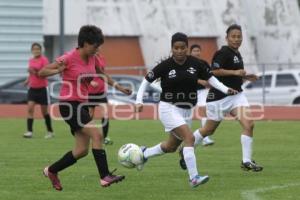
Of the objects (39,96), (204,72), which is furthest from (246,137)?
(39,96)

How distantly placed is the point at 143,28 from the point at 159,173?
3374cm

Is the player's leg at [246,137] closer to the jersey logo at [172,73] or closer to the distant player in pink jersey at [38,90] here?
the jersey logo at [172,73]

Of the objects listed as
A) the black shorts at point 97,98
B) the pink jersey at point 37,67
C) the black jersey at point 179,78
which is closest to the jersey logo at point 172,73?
the black jersey at point 179,78

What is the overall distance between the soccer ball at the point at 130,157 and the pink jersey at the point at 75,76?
5.11 ft

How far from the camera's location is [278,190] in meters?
11.0

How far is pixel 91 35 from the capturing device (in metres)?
10.8

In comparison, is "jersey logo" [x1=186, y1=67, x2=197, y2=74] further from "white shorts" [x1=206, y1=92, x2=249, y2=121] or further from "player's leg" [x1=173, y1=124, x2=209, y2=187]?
"white shorts" [x1=206, y1=92, x2=249, y2=121]

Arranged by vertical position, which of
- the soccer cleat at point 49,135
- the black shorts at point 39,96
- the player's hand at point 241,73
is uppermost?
the player's hand at point 241,73

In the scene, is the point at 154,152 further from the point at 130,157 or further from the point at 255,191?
the point at 255,191

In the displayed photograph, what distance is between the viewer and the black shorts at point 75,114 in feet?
35.8

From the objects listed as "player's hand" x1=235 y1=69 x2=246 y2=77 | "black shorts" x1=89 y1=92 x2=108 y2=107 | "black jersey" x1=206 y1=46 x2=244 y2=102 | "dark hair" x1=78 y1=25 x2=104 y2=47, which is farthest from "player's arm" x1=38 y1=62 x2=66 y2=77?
"black shorts" x1=89 y1=92 x2=108 y2=107

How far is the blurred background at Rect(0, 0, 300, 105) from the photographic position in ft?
137

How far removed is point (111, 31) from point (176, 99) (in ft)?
110

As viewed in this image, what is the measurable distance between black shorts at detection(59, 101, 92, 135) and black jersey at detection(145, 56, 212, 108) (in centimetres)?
131
